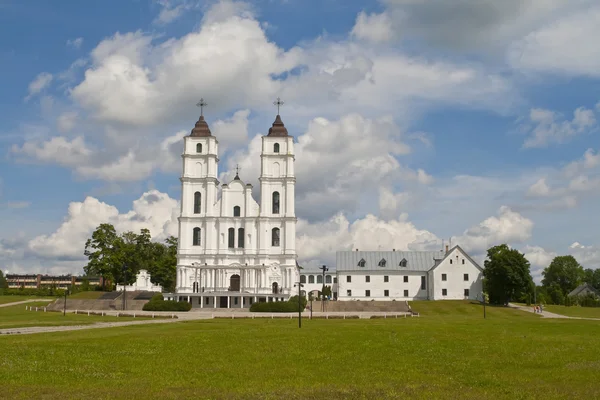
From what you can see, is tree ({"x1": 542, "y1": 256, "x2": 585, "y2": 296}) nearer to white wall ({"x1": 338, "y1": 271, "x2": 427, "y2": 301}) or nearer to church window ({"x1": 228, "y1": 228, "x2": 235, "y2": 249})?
white wall ({"x1": 338, "y1": 271, "x2": 427, "y2": 301})

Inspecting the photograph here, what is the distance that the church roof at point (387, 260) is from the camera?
3799 inches

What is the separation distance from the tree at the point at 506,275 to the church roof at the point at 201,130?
43.5 metres

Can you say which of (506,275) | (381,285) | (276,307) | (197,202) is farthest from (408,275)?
(197,202)

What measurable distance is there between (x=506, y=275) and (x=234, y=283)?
3635cm

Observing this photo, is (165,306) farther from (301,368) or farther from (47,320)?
(301,368)

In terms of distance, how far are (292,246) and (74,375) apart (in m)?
70.1

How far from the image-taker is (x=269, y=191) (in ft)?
295

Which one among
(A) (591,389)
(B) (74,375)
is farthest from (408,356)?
(B) (74,375)

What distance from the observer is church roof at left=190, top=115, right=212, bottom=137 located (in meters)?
91.4

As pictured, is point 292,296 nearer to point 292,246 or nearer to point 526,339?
point 292,246

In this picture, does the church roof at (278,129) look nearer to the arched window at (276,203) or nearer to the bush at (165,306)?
the arched window at (276,203)

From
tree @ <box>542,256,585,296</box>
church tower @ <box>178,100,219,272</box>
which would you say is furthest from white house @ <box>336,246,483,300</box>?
tree @ <box>542,256,585,296</box>

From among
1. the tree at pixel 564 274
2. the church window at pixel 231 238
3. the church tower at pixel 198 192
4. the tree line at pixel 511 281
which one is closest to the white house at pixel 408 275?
the tree line at pixel 511 281

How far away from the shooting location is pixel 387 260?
97.8 metres
